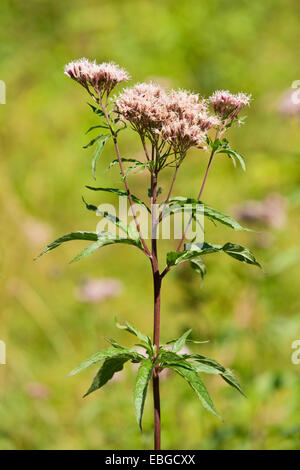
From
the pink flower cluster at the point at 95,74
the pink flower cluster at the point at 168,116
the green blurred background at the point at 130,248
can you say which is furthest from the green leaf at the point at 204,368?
the green blurred background at the point at 130,248

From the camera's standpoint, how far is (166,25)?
423 cm

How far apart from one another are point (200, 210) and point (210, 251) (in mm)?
73

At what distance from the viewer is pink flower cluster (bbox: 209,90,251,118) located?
2.88 ft

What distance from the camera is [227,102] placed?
2.93 ft

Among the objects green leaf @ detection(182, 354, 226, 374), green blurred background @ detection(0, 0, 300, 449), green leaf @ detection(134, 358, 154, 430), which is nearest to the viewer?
green leaf @ detection(134, 358, 154, 430)

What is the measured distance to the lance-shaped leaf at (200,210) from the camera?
79 cm

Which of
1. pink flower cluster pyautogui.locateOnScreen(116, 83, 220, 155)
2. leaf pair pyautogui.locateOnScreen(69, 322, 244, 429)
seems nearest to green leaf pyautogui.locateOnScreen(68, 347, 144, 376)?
leaf pair pyautogui.locateOnScreen(69, 322, 244, 429)

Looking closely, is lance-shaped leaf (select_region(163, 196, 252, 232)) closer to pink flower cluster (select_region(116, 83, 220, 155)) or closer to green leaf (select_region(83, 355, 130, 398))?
pink flower cluster (select_region(116, 83, 220, 155))

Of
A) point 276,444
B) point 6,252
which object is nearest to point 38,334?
point 6,252

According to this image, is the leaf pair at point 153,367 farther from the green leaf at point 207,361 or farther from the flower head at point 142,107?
the flower head at point 142,107

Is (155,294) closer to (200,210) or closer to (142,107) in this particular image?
(200,210)

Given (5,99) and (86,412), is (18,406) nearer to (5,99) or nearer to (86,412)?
(86,412)

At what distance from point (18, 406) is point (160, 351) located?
1392 mm

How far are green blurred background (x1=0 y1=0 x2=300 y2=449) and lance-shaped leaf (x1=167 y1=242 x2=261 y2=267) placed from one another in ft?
1.45
